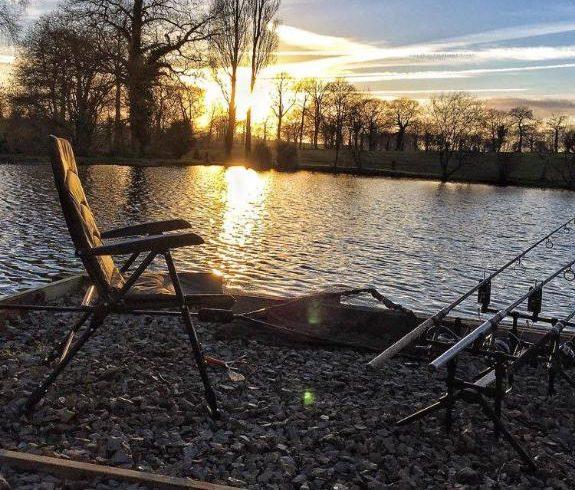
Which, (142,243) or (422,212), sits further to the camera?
(422,212)

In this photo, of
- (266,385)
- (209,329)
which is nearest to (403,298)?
(209,329)

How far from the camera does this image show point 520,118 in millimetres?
91875

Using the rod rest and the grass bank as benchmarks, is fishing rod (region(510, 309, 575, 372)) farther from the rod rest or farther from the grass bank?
the grass bank

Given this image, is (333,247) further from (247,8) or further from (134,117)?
(247,8)

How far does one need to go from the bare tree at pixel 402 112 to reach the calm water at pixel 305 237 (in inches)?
2357

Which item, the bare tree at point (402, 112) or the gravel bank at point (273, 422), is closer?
the gravel bank at point (273, 422)

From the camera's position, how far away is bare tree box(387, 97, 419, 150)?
86812mm

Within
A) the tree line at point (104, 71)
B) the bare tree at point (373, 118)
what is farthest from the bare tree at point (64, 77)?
the bare tree at point (373, 118)

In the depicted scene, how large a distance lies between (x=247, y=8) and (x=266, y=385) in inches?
2051

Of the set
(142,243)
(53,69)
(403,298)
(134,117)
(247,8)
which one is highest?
(247,8)

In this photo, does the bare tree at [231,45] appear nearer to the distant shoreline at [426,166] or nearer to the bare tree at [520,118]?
the distant shoreline at [426,166]

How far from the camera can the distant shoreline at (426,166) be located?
5708 cm

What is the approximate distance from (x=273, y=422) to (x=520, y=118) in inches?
3829

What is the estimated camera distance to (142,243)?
356 cm
